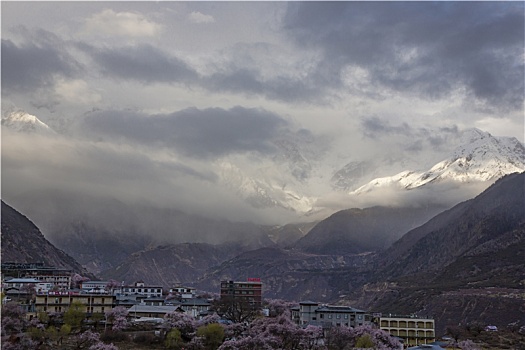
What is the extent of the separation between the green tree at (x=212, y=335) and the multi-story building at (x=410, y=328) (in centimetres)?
5342

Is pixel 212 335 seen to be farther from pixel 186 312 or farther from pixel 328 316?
pixel 328 316

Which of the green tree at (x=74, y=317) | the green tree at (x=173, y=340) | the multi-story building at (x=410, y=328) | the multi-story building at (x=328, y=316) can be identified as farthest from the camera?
the multi-story building at (x=328, y=316)

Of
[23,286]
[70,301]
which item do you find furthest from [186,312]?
[23,286]

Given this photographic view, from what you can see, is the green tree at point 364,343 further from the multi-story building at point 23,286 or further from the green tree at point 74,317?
the multi-story building at point 23,286

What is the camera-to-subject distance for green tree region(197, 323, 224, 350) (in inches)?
4505

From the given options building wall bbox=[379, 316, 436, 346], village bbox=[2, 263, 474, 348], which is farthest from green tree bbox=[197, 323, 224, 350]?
building wall bbox=[379, 316, 436, 346]

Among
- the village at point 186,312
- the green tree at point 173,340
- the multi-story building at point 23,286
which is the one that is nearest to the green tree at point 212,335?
the green tree at point 173,340

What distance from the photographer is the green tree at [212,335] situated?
114438 millimetres

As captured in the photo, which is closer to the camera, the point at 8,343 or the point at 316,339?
the point at 8,343

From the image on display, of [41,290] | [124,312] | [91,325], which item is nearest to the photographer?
[91,325]

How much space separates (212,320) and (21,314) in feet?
125

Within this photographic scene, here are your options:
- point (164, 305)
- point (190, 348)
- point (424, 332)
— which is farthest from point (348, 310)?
point (190, 348)

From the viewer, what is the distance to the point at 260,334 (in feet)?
375

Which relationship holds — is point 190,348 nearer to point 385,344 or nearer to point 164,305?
point 385,344
